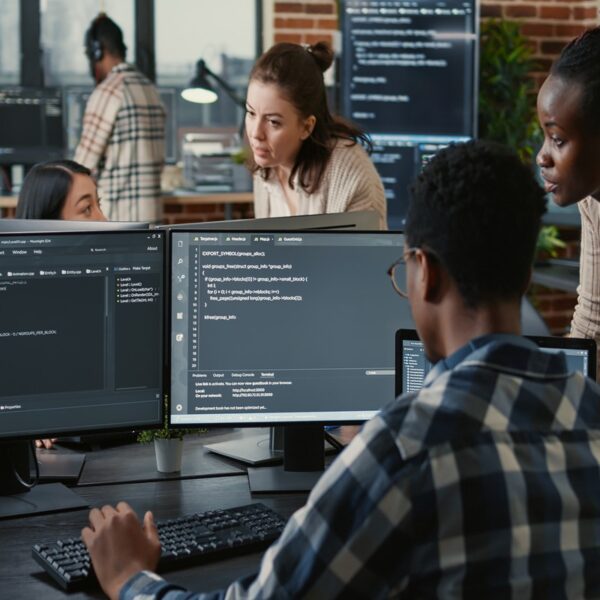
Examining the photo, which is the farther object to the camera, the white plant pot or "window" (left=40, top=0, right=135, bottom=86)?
"window" (left=40, top=0, right=135, bottom=86)

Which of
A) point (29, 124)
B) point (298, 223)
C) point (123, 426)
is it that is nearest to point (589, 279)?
point (298, 223)

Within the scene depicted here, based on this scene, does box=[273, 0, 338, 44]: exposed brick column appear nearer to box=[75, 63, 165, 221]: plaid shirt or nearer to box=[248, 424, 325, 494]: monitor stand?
box=[75, 63, 165, 221]: plaid shirt

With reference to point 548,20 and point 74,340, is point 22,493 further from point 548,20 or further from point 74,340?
point 548,20

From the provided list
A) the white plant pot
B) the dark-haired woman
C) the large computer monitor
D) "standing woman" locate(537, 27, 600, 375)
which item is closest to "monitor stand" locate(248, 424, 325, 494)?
the white plant pot

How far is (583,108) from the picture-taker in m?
2.03

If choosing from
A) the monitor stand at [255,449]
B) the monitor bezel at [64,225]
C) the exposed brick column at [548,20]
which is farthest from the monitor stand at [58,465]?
the exposed brick column at [548,20]

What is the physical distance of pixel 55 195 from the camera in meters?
2.90

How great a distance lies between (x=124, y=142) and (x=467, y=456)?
4.01 meters

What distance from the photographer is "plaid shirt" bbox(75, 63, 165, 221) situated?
4.87m

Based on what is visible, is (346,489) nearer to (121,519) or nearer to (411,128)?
(121,519)

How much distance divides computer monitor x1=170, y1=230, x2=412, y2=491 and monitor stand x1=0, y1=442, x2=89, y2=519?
23 cm

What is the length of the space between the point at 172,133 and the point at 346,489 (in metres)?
4.91

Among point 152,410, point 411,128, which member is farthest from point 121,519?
point 411,128

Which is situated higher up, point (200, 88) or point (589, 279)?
point (200, 88)
